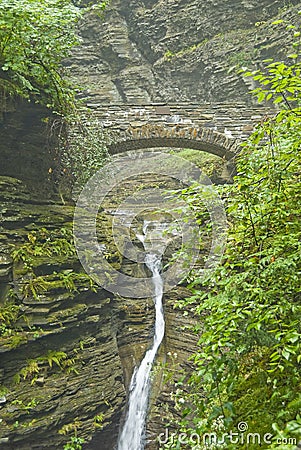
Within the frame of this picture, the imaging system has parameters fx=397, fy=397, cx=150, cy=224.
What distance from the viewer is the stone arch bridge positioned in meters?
7.33

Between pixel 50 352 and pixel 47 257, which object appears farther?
pixel 47 257

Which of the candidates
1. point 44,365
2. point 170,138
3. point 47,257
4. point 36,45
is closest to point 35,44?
point 36,45

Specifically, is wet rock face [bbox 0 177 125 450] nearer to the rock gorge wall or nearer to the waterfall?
the rock gorge wall

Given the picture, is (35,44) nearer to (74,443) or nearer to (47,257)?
(47,257)

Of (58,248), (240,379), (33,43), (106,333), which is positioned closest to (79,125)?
(33,43)

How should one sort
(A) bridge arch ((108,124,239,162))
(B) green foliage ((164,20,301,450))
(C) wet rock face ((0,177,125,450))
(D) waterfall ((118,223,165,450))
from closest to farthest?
1. (B) green foliage ((164,20,301,450))
2. (C) wet rock face ((0,177,125,450))
3. (D) waterfall ((118,223,165,450))
4. (A) bridge arch ((108,124,239,162))

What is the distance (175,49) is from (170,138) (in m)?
8.40

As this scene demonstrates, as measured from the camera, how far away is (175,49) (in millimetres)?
14352

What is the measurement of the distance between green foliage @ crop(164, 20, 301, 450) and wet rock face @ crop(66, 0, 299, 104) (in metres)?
10.4

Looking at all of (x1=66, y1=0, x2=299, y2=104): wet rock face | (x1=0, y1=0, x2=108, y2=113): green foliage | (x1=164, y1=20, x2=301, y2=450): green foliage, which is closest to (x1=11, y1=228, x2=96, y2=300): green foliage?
(x1=0, y1=0, x2=108, y2=113): green foliage

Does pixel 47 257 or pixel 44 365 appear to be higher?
pixel 47 257

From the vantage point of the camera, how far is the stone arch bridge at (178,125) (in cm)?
733

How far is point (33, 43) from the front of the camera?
505 centimetres

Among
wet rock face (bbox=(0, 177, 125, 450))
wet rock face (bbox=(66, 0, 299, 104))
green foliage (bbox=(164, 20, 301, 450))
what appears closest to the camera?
green foliage (bbox=(164, 20, 301, 450))
